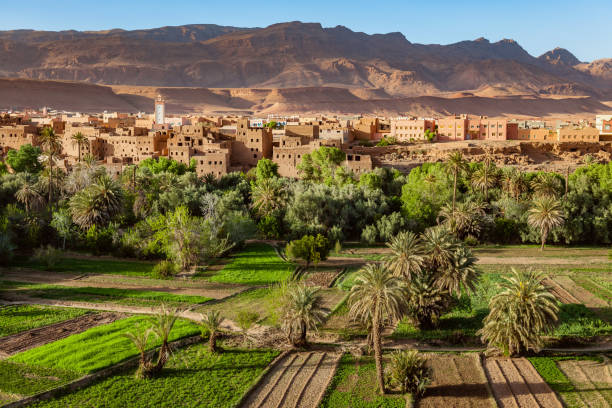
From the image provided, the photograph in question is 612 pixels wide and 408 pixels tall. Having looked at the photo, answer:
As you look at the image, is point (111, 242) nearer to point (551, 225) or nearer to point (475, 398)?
point (475, 398)

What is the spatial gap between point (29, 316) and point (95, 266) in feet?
29.0

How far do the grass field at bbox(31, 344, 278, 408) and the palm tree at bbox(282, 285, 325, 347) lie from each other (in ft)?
3.48

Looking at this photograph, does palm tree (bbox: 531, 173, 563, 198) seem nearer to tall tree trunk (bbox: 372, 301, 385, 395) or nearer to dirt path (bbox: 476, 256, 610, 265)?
dirt path (bbox: 476, 256, 610, 265)

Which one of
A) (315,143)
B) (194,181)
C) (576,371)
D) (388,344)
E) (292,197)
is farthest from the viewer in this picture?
(315,143)

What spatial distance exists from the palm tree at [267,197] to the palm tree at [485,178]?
50.5ft

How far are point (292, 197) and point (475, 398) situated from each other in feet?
86.1

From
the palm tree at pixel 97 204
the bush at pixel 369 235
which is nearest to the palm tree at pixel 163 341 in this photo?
the palm tree at pixel 97 204

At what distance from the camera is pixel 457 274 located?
24.4 metres

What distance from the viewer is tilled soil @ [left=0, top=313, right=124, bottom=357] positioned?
22484 mm

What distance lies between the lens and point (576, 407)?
60.9 feet

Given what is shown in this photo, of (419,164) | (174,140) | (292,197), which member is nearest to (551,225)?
(292,197)

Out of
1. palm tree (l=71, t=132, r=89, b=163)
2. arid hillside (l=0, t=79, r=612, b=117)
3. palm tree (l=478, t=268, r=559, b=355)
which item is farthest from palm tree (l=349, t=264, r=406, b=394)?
arid hillside (l=0, t=79, r=612, b=117)

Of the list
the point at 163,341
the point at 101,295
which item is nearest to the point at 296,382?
the point at 163,341

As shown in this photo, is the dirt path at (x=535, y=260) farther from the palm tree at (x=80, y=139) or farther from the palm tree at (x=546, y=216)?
the palm tree at (x=80, y=139)
